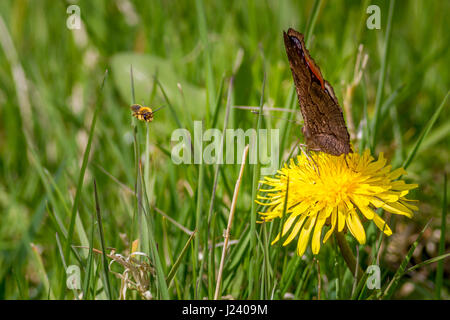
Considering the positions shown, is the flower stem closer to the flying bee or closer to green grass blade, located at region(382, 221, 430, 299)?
green grass blade, located at region(382, 221, 430, 299)

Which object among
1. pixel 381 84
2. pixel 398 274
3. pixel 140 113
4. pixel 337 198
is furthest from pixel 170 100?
pixel 398 274

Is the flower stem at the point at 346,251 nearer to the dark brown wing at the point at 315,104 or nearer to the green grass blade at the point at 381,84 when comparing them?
the dark brown wing at the point at 315,104

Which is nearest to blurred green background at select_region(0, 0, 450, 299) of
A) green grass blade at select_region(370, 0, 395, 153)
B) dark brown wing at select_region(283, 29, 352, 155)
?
green grass blade at select_region(370, 0, 395, 153)

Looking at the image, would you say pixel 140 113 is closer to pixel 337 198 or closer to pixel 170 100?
pixel 337 198

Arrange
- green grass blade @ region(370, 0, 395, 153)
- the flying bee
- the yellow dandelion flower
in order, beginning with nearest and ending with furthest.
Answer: the yellow dandelion flower, the flying bee, green grass blade @ region(370, 0, 395, 153)

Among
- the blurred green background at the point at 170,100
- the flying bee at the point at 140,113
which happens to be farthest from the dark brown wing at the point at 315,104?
the flying bee at the point at 140,113
